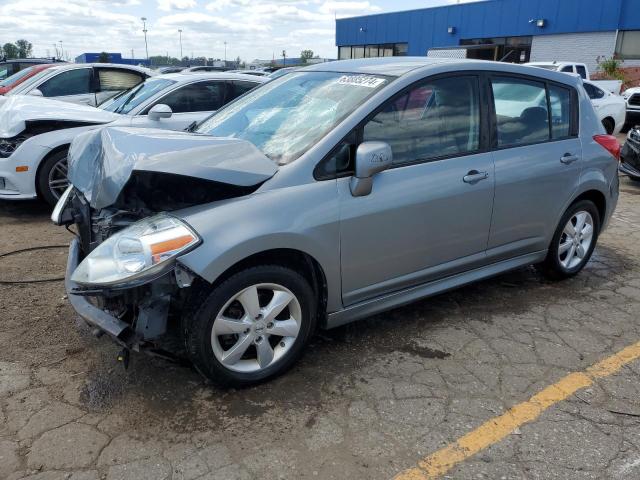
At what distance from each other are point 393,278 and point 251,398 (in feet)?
3.70

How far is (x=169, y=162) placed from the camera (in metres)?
2.73

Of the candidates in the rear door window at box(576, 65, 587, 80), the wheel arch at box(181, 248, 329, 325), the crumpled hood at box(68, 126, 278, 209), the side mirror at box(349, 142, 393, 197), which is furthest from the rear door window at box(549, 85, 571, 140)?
the rear door window at box(576, 65, 587, 80)

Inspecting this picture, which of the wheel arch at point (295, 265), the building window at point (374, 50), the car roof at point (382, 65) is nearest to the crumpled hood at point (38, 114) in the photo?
the car roof at point (382, 65)

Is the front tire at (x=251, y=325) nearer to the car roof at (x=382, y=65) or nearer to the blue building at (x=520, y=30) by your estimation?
the car roof at (x=382, y=65)

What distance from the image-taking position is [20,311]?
3795mm

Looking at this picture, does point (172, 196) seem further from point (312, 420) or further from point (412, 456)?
point (412, 456)

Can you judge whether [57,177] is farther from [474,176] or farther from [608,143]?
[608,143]

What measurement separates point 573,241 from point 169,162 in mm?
3378

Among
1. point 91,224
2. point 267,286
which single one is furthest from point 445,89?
point 91,224

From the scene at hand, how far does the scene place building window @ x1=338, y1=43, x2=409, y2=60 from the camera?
38.1 metres

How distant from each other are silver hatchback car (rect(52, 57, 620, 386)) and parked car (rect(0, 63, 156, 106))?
631 centimetres

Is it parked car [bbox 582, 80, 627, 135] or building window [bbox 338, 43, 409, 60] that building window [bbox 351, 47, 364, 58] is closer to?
building window [bbox 338, 43, 409, 60]

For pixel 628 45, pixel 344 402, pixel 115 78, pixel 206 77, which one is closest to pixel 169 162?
pixel 344 402

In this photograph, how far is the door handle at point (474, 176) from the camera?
3516 mm
